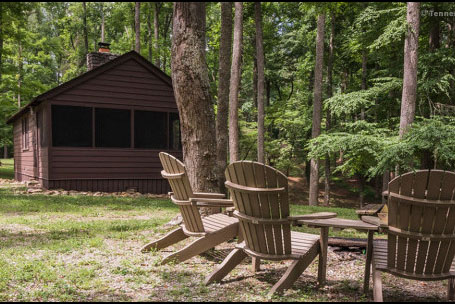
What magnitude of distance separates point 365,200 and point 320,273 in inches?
781

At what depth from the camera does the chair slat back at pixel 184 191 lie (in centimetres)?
382

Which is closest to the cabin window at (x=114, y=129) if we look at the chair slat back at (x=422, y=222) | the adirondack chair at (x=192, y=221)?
the adirondack chair at (x=192, y=221)

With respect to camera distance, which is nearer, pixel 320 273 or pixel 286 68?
pixel 320 273

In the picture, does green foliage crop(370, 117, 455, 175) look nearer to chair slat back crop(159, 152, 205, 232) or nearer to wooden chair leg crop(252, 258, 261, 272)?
wooden chair leg crop(252, 258, 261, 272)

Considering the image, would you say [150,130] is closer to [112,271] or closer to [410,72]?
[410,72]

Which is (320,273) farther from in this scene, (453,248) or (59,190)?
(59,190)

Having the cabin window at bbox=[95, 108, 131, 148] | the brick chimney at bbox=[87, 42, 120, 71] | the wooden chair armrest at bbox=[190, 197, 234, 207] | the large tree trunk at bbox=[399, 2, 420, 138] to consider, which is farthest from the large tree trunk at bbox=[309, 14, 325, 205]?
the wooden chair armrest at bbox=[190, 197, 234, 207]

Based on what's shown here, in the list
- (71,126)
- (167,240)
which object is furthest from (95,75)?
(167,240)

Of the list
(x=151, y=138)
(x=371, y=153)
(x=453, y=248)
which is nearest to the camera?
(x=453, y=248)

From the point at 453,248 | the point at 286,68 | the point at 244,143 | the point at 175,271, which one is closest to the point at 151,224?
the point at 175,271

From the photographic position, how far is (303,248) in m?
3.26

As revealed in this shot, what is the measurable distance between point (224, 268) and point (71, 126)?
11.2 metres

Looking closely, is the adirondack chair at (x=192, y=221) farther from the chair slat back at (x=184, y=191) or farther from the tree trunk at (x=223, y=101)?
the tree trunk at (x=223, y=101)

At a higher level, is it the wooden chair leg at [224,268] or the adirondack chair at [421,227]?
the adirondack chair at [421,227]
